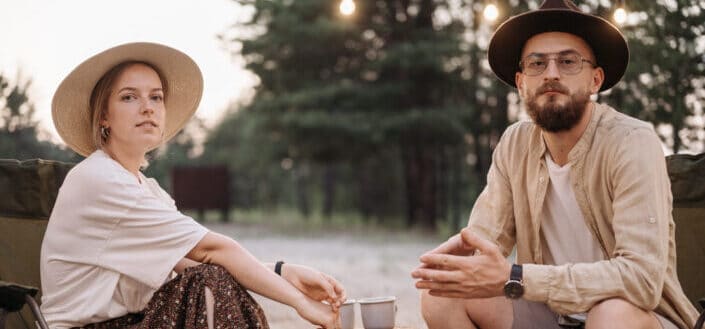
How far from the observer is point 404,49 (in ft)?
48.5

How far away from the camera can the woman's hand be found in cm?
242

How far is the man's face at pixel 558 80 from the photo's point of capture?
255cm

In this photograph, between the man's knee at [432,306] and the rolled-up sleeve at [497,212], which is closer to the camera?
the man's knee at [432,306]

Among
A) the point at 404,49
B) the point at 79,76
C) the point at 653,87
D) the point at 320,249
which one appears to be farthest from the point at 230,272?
the point at 404,49

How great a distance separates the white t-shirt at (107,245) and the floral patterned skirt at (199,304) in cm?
5

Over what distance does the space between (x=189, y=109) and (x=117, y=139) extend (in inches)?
20.3

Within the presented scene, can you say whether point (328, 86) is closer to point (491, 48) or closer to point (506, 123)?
point (506, 123)

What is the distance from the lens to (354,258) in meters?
9.88

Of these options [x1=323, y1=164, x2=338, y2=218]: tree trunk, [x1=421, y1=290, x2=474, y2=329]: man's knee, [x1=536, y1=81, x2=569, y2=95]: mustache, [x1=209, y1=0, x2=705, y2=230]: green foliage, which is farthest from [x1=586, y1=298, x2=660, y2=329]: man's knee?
[x1=323, y1=164, x2=338, y2=218]: tree trunk

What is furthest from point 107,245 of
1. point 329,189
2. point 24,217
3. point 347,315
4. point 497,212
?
point 329,189

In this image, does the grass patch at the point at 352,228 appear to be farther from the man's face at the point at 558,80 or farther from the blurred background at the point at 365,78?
the man's face at the point at 558,80

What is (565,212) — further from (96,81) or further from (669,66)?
(669,66)

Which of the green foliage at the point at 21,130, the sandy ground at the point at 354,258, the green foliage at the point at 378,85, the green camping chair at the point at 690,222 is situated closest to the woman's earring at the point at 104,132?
the sandy ground at the point at 354,258

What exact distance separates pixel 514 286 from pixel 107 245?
3.97 ft
